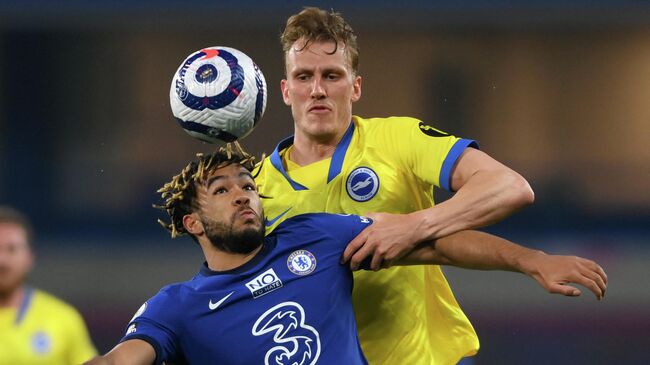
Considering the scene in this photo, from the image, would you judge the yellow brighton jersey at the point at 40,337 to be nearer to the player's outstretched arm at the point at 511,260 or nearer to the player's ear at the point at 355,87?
the player's ear at the point at 355,87

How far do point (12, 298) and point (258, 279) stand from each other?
219 cm

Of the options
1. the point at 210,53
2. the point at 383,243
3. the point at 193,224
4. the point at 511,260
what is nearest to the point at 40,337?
the point at 193,224

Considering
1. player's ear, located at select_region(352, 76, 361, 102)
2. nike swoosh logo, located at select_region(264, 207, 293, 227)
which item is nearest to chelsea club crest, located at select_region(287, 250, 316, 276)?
nike swoosh logo, located at select_region(264, 207, 293, 227)

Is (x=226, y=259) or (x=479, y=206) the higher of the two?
(x=479, y=206)

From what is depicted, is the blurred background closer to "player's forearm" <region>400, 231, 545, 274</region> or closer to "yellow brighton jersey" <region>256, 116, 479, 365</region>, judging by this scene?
"yellow brighton jersey" <region>256, 116, 479, 365</region>

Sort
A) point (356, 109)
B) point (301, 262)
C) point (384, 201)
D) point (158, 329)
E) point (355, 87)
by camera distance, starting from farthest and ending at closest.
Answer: point (356, 109)
point (355, 87)
point (384, 201)
point (301, 262)
point (158, 329)

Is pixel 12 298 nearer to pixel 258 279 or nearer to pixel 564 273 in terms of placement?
pixel 258 279

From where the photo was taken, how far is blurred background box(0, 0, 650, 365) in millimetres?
9633

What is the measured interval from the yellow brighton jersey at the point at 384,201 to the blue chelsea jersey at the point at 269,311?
0.25m

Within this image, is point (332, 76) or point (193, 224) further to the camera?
point (332, 76)

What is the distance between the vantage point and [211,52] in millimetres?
4348

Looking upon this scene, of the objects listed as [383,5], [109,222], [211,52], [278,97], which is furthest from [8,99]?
[211,52]

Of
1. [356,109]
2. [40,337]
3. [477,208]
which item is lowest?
[40,337]

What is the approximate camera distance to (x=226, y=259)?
153 inches
